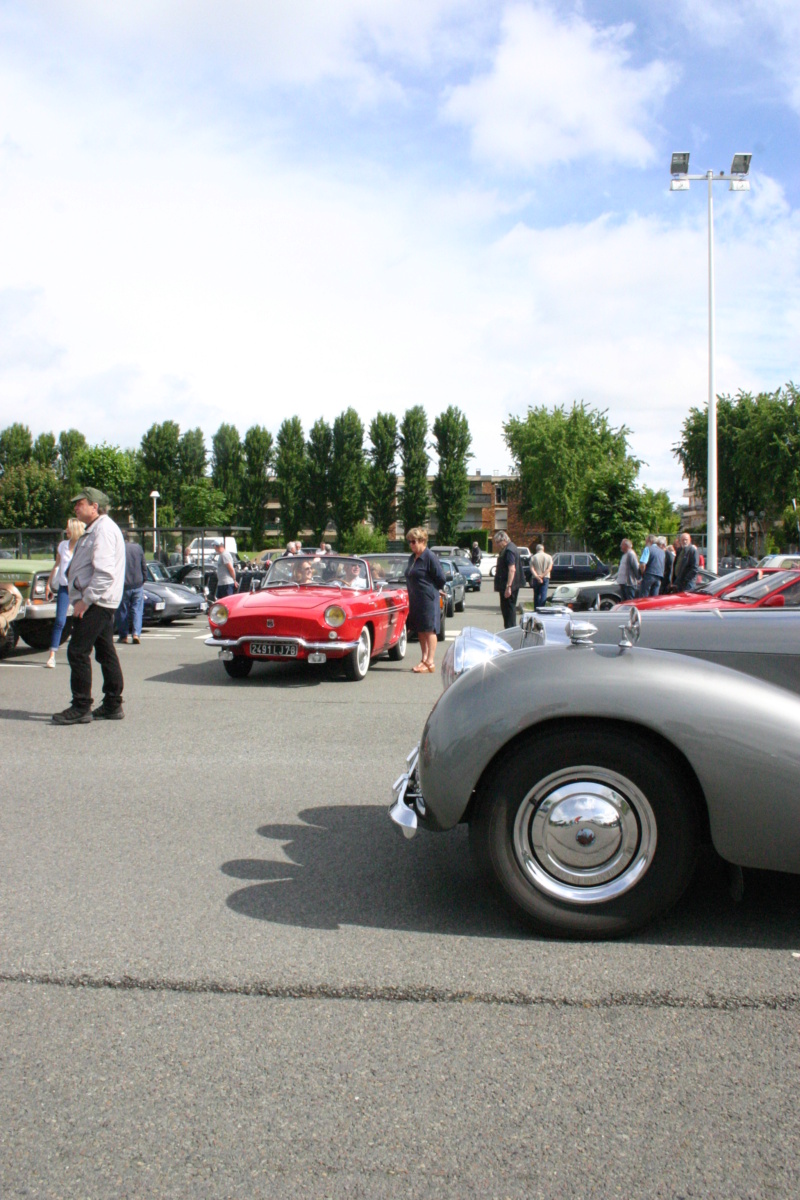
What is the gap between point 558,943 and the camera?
337cm

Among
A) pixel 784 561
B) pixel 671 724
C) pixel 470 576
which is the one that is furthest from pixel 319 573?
pixel 470 576

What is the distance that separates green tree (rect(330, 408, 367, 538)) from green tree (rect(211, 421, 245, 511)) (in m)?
10.5

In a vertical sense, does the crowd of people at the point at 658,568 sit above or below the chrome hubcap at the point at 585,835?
above

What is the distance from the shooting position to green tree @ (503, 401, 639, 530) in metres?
68.9

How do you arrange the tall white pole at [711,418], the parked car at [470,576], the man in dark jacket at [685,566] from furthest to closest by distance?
the parked car at [470,576] → the tall white pole at [711,418] → the man in dark jacket at [685,566]

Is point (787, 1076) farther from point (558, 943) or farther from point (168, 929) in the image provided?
point (168, 929)

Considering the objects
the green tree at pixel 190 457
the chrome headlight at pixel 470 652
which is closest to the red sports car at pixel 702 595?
the chrome headlight at pixel 470 652

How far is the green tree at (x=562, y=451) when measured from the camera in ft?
226

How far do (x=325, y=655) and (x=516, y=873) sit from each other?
6.94m

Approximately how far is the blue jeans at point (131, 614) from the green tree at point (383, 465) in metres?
78.8

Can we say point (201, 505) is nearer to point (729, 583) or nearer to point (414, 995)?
point (729, 583)

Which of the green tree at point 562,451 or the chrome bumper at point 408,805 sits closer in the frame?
the chrome bumper at point 408,805

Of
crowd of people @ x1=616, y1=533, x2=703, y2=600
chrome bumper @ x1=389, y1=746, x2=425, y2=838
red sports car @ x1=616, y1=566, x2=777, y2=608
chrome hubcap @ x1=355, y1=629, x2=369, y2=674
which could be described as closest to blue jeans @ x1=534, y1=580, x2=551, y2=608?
crowd of people @ x1=616, y1=533, x2=703, y2=600

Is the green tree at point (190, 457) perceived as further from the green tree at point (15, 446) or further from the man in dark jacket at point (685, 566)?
the man in dark jacket at point (685, 566)
